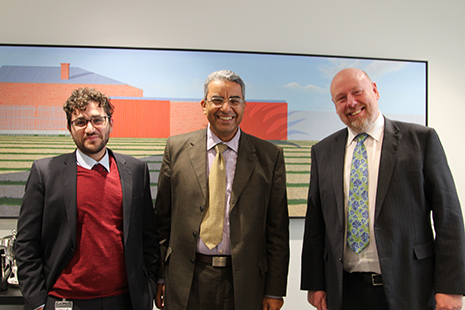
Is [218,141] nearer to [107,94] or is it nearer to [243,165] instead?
[243,165]

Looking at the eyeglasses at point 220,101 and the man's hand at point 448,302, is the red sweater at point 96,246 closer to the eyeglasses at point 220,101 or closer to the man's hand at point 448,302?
the eyeglasses at point 220,101

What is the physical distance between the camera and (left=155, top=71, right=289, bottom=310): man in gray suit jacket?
147 centimetres

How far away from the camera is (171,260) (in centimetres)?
155

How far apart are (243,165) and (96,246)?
81 centimetres

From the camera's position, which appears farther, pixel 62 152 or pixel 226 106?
pixel 62 152

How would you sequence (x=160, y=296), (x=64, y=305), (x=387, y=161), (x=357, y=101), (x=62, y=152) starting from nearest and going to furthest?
(x=64, y=305) < (x=387, y=161) < (x=357, y=101) < (x=160, y=296) < (x=62, y=152)

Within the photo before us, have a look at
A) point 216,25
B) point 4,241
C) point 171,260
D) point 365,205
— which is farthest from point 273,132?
point 4,241

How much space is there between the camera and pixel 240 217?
1.51m

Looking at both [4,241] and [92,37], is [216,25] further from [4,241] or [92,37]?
[4,241]

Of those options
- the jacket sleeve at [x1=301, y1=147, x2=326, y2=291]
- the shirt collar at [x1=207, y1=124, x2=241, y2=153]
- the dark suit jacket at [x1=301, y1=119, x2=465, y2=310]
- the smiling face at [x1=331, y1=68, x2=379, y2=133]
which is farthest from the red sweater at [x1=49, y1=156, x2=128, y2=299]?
the smiling face at [x1=331, y1=68, x2=379, y2=133]

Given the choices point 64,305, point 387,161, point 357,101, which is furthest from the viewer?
point 357,101

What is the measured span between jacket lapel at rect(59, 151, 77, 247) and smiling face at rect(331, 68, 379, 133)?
4.62 feet

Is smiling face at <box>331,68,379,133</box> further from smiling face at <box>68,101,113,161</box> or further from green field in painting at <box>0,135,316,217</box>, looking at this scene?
smiling face at <box>68,101,113,161</box>

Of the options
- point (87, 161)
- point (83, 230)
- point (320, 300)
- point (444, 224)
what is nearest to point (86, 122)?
point (87, 161)
